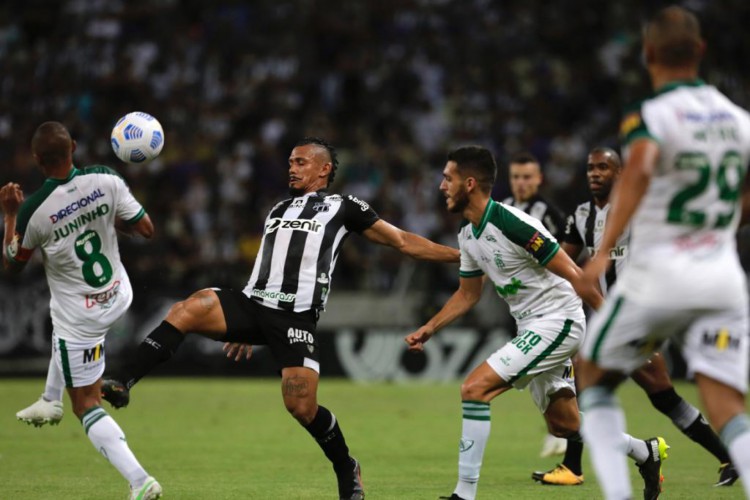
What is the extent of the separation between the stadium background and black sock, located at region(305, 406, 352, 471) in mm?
11083

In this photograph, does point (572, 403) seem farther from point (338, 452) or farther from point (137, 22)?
point (137, 22)

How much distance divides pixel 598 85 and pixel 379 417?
473 inches

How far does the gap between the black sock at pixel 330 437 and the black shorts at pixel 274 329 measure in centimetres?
33

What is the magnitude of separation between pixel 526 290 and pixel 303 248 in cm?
162

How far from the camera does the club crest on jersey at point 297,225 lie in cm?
810

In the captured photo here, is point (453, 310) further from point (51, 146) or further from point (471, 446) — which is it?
point (51, 146)

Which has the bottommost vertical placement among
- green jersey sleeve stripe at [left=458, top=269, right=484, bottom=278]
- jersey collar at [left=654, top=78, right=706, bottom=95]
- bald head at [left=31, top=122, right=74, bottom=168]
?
green jersey sleeve stripe at [left=458, top=269, right=484, bottom=278]

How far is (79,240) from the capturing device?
7.77 meters

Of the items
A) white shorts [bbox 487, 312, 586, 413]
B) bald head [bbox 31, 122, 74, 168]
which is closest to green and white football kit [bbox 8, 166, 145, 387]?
bald head [bbox 31, 122, 74, 168]

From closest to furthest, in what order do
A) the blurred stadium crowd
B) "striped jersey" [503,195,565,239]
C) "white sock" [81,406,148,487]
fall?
"white sock" [81,406,148,487], "striped jersey" [503,195,565,239], the blurred stadium crowd

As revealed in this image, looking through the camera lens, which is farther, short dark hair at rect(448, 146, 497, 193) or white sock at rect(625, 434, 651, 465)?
white sock at rect(625, 434, 651, 465)

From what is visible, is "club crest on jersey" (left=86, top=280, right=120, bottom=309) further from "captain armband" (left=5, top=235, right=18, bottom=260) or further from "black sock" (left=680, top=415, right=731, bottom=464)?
"black sock" (left=680, top=415, right=731, bottom=464)

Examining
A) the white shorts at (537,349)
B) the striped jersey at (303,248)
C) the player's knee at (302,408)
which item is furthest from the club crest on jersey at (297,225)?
the white shorts at (537,349)

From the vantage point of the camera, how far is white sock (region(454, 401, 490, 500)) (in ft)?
23.8
